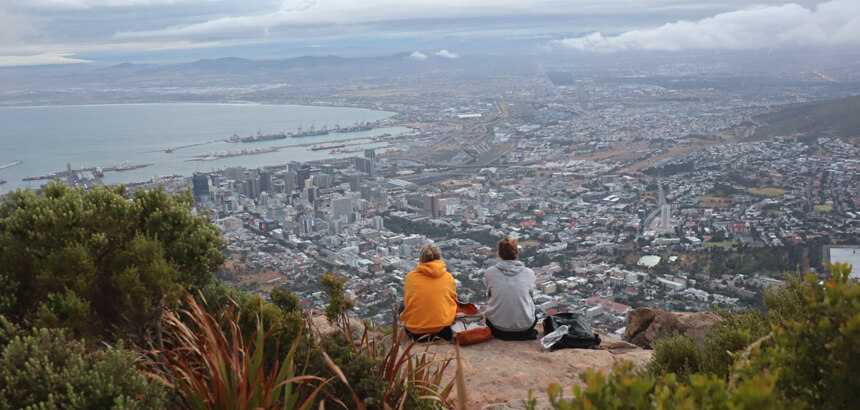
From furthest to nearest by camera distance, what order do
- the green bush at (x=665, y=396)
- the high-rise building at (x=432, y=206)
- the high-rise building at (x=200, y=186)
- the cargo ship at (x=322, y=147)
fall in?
the cargo ship at (x=322, y=147) < the high-rise building at (x=200, y=186) < the high-rise building at (x=432, y=206) < the green bush at (x=665, y=396)

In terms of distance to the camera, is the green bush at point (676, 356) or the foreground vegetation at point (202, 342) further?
the green bush at point (676, 356)

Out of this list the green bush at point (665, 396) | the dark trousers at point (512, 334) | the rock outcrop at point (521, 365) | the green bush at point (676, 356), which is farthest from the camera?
the dark trousers at point (512, 334)

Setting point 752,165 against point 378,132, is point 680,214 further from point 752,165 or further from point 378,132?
point 378,132

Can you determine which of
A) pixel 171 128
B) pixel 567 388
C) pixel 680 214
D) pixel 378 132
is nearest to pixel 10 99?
pixel 171 128

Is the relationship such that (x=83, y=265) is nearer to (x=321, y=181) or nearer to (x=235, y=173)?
(x=321, y=181)

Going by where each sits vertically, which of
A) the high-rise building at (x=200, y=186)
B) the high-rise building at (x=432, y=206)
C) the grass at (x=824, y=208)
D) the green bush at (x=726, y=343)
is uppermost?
the green bush at (x=726, y=343)

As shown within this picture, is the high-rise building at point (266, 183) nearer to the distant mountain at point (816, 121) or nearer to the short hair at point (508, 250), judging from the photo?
the short hair at point (508, 250)

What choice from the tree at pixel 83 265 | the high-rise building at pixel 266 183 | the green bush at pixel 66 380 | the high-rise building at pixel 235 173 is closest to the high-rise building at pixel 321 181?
the high-rise building at pixel 266 183
